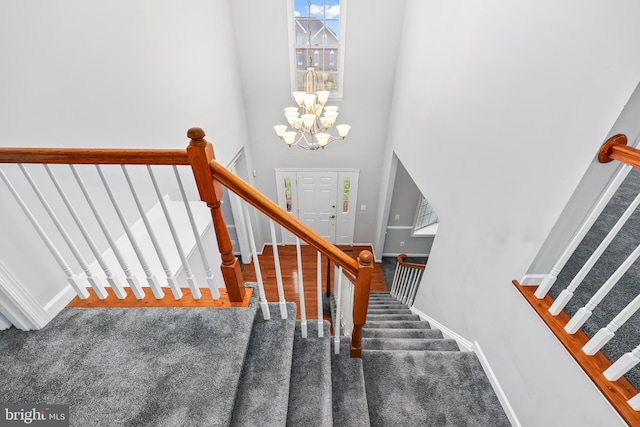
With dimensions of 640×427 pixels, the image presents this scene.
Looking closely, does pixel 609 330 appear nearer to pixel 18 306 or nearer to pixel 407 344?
pixel 407 344

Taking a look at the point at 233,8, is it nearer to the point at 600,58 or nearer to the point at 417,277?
the point at 600,58

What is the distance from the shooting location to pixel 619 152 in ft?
3.92

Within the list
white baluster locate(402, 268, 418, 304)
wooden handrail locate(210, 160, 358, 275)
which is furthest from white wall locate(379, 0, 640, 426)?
wooden handrail locate(210, 160, 358, 275)

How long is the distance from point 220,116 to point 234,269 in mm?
2736

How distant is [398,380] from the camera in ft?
6.40

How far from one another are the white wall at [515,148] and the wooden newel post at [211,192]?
1.70 metres

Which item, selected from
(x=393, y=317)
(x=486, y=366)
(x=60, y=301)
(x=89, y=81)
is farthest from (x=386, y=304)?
(x=89, y=81)

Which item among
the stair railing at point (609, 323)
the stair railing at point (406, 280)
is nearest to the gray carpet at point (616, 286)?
the stair railing at point (609, 323)

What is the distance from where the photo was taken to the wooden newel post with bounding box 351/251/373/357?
130cm

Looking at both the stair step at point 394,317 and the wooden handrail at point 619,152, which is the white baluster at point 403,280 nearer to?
the stair step at point 394,317

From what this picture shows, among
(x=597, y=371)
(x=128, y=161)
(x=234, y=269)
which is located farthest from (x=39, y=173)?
(x=597, y=371)

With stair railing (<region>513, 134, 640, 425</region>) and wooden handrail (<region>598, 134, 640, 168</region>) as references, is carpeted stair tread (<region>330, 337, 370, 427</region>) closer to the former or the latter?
stair railing (<region>513, 134, 640, 425</region>)

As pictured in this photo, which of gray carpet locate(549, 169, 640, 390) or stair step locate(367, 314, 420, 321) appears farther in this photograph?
stair step locate(367, 314, 420, 321)

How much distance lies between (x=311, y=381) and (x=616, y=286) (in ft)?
6.40
